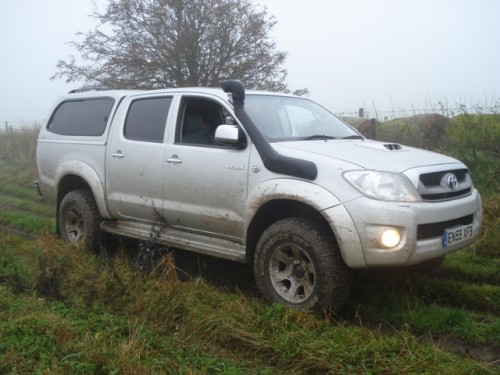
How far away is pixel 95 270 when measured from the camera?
4.74 metres

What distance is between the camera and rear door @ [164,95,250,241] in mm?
4371

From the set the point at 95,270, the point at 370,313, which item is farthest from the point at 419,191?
the point at 95,270

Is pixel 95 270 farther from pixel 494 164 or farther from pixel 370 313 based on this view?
pixel 494 164

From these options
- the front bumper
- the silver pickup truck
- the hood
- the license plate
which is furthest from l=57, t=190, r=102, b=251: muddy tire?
the license plate

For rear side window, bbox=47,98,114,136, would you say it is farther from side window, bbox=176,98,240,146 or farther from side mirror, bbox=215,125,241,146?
side mirror, bbox=215,125,241,146

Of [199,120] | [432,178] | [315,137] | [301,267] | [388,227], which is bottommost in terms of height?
[301,267]

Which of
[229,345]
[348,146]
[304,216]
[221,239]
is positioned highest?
[348,146]

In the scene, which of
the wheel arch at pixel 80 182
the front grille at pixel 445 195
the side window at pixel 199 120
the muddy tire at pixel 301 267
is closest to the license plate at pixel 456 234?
the front grille at pixel 445 195

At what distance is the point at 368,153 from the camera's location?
13.5 ft

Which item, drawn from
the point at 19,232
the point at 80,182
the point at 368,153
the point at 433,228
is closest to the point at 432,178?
the point at 433,228

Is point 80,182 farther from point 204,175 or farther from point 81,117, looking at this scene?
point 204,175

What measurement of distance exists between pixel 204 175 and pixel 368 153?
4.72 feet

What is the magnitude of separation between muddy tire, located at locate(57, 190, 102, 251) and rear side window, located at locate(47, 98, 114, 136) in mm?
746

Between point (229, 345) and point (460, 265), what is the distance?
8.94 ft
